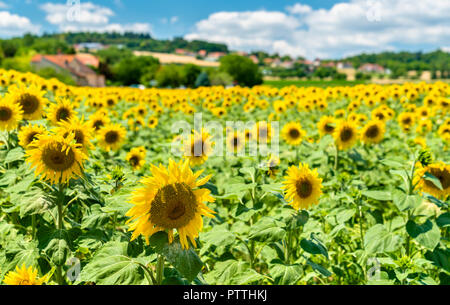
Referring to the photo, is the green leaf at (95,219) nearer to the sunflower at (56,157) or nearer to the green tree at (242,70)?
the sunflower at (56,157)

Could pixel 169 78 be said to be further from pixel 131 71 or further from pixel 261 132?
pixel 261 132

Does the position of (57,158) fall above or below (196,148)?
above

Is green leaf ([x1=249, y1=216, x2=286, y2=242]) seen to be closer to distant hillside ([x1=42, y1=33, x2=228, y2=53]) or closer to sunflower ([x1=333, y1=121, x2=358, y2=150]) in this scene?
sunflower ([x1=333, y1=121, x2=358, y2=150])

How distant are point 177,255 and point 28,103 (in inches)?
111

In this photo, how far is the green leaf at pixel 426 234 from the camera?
8.76 ft

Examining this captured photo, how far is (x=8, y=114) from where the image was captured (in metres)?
3.31

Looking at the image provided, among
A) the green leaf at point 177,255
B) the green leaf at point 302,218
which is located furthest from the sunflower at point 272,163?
the green leaf at point 177,255

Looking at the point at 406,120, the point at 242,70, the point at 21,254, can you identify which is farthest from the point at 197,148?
the point at 242,70

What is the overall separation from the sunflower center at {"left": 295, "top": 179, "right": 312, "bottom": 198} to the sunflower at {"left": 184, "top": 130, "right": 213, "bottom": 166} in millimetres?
1253

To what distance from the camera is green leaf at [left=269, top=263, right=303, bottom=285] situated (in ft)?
8.16

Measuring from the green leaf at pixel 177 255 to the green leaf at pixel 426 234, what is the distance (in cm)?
191

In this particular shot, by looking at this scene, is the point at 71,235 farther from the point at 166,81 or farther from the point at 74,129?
the point at 166,81

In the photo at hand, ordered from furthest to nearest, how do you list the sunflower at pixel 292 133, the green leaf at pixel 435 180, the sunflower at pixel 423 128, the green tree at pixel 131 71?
the green tree at pixel 131 71 → the sunflower at pixel 423 128 → the sunflower at pixel 292 133 → the green leaf at pixel 435 180

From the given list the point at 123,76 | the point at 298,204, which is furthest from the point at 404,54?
the point at 123,76
